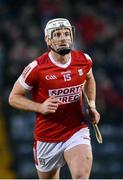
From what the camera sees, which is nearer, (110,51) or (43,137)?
(43,137)

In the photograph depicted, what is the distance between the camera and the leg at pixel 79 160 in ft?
28.0

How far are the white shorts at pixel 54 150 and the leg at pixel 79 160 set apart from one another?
0.20ft

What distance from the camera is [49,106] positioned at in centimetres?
840

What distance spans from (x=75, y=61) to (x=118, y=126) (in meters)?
5.68

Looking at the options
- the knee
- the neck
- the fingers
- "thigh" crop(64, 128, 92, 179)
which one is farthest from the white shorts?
the neck

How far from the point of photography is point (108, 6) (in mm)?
17984

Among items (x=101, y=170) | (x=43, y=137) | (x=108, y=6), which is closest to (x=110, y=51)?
(x=108, y=6)

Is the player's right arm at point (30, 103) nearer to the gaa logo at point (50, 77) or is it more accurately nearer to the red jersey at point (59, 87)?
the red jersey at point (59, 87)

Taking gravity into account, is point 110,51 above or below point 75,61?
below

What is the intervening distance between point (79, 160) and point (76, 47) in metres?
6.93

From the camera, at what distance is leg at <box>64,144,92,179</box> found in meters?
8.54

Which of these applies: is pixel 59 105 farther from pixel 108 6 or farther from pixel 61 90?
pixel 108 6

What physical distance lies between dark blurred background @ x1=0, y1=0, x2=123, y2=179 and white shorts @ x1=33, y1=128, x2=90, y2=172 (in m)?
4.14

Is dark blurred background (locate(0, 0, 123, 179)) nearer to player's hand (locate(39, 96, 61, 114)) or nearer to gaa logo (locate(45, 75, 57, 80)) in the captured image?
gaa logo (locate(45, 75, 57, 80))
